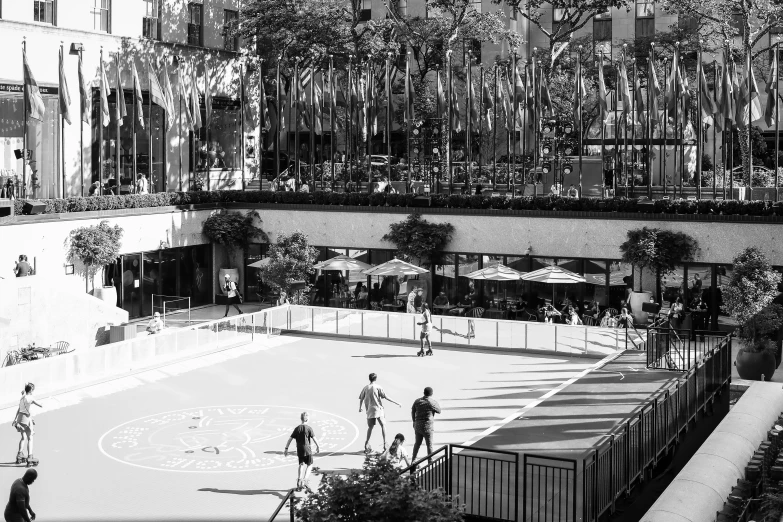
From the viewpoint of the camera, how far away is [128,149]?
5231 centimetres

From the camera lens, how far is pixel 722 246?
39.2 meters

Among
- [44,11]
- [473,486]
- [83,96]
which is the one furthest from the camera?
[44,11]

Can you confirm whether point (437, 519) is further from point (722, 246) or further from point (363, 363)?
point (722, 246)

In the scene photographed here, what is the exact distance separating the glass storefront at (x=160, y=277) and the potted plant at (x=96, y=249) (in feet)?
4.13

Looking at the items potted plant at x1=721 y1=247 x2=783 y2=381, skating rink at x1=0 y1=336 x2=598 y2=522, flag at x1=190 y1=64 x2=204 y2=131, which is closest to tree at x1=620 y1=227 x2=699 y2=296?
potted plant at x1=721 y1=247 x2=783 y2=381

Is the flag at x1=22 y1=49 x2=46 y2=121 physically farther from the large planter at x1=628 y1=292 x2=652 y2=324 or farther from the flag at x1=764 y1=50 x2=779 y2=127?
the flag at x1=764 y1=50 x2=779 y2=127

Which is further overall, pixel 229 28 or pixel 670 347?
pixel 229 28

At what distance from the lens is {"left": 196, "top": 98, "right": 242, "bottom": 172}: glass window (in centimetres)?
5659

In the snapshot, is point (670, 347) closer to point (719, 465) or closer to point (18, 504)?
point (719, 465)

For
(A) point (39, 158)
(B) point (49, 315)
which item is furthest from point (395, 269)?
(A) point (39, 158)

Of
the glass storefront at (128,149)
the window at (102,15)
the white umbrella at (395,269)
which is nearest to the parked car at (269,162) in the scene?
the glass storefront at (128,149)

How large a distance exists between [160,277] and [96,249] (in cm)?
508

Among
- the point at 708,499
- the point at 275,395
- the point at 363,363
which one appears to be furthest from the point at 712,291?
the point at 708,499

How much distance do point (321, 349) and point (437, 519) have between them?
22712 mm
